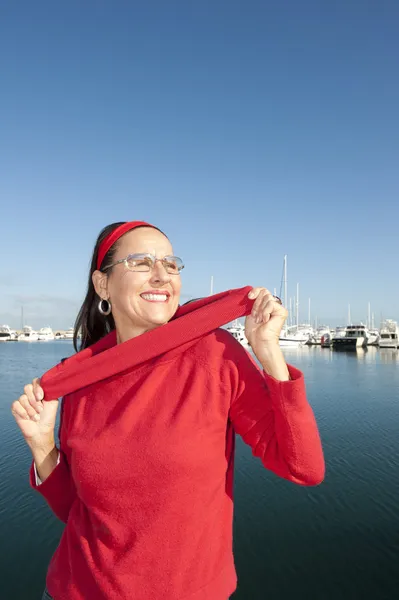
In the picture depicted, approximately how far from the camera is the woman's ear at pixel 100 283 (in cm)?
199

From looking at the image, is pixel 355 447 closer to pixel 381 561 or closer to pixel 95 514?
pixel 381 561

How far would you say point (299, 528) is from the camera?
7.18 meters

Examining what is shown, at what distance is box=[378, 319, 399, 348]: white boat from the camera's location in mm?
61062

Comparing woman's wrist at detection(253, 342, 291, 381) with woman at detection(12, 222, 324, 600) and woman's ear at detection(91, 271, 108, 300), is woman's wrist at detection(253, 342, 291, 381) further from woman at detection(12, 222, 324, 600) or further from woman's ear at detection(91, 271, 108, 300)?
woman's ear at detection(91, 271, 108, 300)

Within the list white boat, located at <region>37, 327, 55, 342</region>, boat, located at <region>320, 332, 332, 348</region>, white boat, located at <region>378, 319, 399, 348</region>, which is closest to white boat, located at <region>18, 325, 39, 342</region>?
white boat, located at <region>37, 327, 55, 342</region>

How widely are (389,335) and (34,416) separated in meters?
69.2

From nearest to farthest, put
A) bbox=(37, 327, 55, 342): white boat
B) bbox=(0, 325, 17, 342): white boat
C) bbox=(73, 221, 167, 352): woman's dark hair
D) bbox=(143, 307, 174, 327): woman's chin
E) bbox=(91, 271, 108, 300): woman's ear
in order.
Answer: bbox=(143, 307, 174, 327): woman's chin < bbox=(91, 271, 108, 300): woman's ear < bbox=(73, 221, 167, 352): woman's dark hair < bbox=(0, 325, 17, 342): white boat < bbox=(37, 327, 55, 342): white boat

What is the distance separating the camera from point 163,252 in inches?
71.8

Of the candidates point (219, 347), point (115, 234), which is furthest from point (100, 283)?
point (219, 347)

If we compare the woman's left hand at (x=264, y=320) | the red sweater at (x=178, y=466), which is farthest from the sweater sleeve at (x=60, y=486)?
the woman's left hand at (x=264, y=320)

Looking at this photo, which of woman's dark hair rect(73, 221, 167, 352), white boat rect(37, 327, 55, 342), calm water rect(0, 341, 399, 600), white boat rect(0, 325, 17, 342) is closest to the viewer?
woman's dark hair rect(73, 221, 167, 352)

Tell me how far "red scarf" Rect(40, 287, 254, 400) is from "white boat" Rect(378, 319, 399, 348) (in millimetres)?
66281

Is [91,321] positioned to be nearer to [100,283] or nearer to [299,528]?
[100,283]

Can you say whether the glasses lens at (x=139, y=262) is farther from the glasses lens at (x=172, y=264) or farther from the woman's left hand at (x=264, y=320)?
the woman's left hand at (x=264, y=320)
